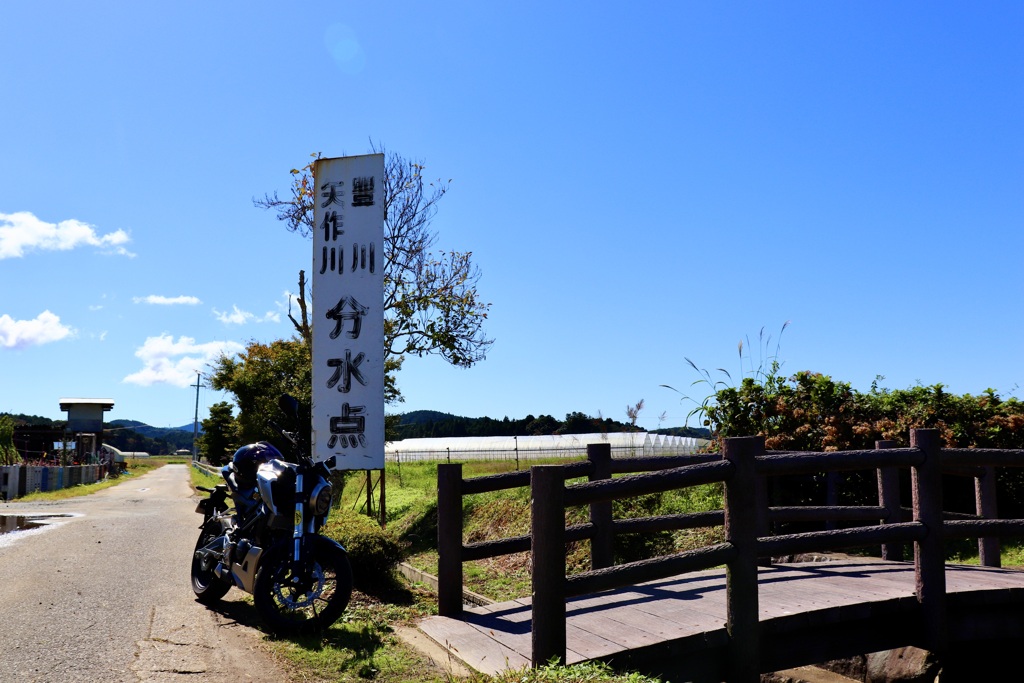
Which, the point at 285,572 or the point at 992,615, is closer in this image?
the point at 992,615

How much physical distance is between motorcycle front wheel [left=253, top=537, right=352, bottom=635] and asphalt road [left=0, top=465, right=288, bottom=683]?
28 centimetres

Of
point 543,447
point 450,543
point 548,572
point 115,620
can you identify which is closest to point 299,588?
point 450,543

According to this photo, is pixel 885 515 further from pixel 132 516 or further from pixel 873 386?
pixel 132 516

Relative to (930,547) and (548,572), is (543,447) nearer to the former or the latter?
(930,547)

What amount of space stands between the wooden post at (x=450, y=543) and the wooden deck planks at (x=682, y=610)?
0.47 ft

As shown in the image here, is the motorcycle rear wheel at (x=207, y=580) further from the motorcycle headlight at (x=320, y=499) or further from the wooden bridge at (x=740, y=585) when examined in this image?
the wooden bridge at (x=740, y=585)

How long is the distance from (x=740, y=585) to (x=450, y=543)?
221 cm

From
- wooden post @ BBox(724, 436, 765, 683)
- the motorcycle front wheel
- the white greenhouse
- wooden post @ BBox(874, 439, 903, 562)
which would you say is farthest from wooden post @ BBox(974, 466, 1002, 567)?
the white greenhouse

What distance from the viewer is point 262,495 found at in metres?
6.45

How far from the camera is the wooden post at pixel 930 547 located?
553 cm

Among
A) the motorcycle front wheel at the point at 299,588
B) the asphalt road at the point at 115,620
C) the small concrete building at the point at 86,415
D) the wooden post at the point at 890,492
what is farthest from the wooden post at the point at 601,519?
the small concrete building at the point at 86,415

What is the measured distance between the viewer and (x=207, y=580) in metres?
7.57

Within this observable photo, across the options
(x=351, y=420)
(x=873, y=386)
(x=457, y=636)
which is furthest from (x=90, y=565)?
(x=873, y=386)

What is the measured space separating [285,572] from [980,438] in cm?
799
